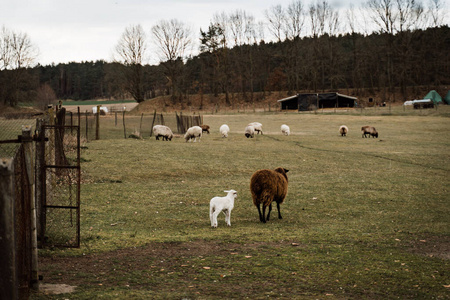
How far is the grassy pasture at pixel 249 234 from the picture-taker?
5984 millimetres

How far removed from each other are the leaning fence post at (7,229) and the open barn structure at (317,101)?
241 ft

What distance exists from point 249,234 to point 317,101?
69257 millimetres

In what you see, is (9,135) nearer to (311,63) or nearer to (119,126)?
(119,126)

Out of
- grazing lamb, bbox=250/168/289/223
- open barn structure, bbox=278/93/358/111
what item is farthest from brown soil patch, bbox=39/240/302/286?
open barn structure, bbox=278/93/358/111

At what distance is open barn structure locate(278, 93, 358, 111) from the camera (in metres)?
76.6

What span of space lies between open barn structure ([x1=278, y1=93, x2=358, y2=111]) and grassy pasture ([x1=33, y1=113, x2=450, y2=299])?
5643 cm

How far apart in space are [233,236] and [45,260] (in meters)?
3.38

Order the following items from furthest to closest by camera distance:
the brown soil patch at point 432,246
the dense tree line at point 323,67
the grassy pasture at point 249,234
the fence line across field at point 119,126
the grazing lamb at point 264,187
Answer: the dense tree line at point 323,67
the fence line across field at point 119,126
the grazing lamb at point 264,187
the brown soil patch at point 432,246
the grassy pasture at point 249,234

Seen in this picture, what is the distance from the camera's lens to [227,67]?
102 metres

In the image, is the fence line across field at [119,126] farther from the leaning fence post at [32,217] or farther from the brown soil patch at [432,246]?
the brown soil patch at [432,246]

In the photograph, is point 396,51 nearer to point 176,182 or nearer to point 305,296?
point 176,182

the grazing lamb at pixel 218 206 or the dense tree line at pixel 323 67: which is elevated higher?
the dense tree line at pixel 323 67

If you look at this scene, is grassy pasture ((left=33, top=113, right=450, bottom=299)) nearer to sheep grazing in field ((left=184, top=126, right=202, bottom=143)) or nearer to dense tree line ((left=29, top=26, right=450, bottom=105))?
sheep grazing in field ((left=184, top=126, right=202, bottom=143))

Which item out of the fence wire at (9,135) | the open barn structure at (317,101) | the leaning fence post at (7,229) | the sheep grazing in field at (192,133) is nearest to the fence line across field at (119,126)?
the fence wire at (9,135)
